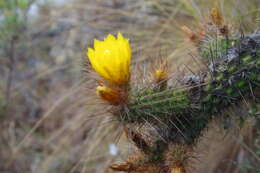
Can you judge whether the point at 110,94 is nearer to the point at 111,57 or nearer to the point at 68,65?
the point at 111,57

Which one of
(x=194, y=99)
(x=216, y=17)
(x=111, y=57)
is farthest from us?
(x=216, y=17)

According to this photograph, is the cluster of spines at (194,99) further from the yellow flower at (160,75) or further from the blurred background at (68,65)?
the blurred background at (68,65)

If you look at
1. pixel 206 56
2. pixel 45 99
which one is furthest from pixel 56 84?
pixel 206 56

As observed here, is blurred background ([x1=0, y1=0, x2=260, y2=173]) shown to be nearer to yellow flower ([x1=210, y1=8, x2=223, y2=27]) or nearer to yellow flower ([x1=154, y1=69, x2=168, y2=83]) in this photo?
yellow flower ([x1=210, y1=8, x2=223, y2=27])

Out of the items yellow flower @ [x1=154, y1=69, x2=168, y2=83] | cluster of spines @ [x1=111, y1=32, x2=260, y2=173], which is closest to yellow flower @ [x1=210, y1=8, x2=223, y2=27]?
cluster of spines @ [x1=111, y1=32, x2=260, y2=173]

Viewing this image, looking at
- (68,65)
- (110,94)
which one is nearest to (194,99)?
(110,94)

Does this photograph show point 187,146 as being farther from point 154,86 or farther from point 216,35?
point 216,35
